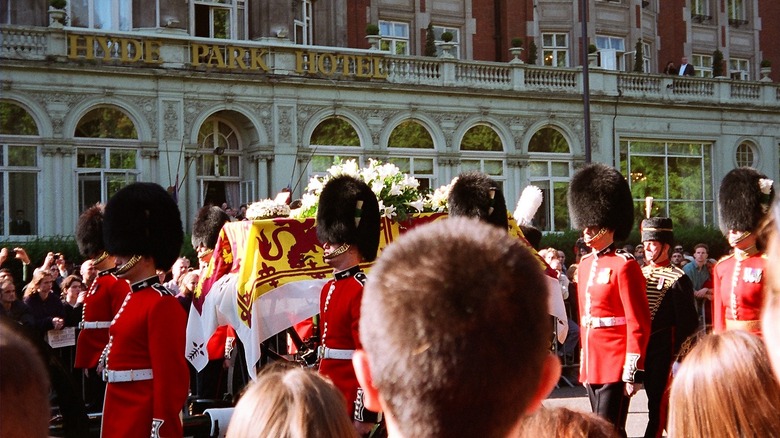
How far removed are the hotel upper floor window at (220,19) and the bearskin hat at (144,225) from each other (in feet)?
60.9

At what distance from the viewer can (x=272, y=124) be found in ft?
77.5

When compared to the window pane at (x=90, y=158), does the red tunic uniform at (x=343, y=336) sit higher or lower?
lower

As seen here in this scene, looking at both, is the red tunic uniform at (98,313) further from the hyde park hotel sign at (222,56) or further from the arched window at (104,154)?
the hyde park hotel sign at (222,56)

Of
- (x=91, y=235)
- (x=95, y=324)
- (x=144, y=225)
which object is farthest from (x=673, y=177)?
(x=144, y=225)

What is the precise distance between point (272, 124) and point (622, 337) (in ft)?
57.1

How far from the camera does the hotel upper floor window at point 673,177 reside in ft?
97.9

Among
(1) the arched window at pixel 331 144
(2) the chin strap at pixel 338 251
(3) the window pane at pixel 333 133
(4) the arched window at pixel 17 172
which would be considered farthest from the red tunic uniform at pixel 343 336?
(3) the window pane at pixel 333 133

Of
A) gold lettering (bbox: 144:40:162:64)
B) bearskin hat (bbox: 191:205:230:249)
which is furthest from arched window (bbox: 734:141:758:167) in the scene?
bearskin hat (bbox: 191:205:230:249)

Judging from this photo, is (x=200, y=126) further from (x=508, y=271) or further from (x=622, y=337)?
(x=508, y=271)

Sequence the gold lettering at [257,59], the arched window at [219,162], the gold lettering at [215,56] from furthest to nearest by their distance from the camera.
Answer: the arched window at [219,162] → the gold lettering at [257,59] → the gold lettering at [215,56]

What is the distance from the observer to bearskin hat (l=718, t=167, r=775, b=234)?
Answer: 7.76 m

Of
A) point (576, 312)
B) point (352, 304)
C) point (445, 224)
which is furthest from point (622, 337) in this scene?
point (576, 312)

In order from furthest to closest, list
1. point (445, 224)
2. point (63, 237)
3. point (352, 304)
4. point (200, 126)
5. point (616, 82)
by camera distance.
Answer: point (616, 82) < point (200, 126) < point (63, 237) < point (352, 304) < point (445, 224)

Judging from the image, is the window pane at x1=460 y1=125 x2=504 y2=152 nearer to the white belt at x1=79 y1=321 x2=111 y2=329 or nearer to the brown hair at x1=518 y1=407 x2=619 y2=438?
the white belt at x1=79 y1=321 x2=111 y2=329
